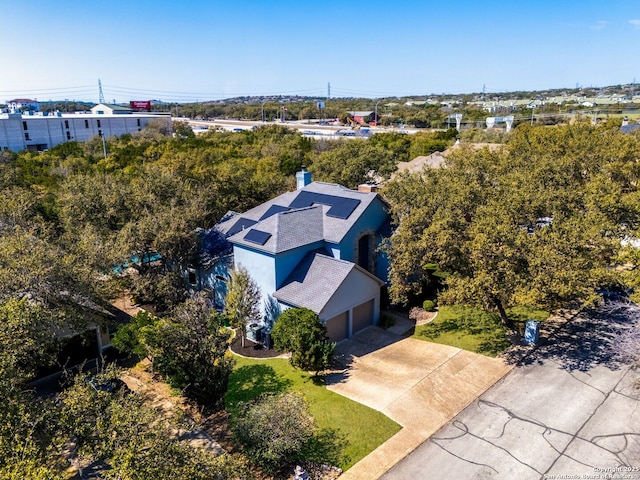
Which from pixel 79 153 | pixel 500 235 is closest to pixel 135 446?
pixel 500 235

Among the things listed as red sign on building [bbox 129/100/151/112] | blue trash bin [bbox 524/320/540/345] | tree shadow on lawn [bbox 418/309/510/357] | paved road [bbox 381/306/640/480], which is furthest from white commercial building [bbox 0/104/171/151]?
paved road [bbox 381/306/640/480]

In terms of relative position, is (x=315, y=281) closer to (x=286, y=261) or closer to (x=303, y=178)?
(x=286, y=261)

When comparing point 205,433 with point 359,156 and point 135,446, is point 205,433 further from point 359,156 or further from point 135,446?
point 359,156

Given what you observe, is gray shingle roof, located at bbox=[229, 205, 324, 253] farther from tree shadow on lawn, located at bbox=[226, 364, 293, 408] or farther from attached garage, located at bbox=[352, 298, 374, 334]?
tree shadow on lawn, located at bbox=[226, 364, 293, 408]

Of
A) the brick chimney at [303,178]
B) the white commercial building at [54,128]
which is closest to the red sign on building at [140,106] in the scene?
the white commercial building at [54,128]

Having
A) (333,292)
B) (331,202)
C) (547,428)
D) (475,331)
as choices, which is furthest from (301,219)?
(547,428)

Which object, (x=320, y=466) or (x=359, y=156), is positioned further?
(x=359, y=156)
